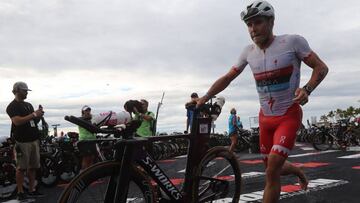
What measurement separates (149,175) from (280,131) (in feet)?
4.33

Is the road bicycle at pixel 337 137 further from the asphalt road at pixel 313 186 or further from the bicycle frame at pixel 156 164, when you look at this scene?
the bicycle frame at pixel 156 164

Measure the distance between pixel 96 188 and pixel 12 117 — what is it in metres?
4.77

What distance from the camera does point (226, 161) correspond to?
194 inches

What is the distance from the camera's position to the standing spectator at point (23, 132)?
7586 mm

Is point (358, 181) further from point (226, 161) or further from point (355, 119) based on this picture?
point (355, 119)

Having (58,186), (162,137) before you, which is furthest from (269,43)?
(58,186)

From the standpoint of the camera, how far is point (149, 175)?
3.83 meters

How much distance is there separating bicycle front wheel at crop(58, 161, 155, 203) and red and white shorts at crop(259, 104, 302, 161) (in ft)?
4.10

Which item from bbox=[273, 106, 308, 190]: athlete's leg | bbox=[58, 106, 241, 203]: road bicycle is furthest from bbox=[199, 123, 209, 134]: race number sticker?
bbox=[273, 106, 308, 190]: athlete's leg

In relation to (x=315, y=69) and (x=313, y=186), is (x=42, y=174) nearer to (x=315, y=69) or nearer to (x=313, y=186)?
(x=313, y=186)

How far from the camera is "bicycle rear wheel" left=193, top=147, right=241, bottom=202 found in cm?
445

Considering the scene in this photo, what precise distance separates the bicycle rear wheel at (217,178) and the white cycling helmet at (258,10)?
1.48 metres

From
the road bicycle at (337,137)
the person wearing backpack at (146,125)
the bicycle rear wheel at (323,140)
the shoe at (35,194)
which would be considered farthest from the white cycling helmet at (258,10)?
the bicycle rear wheel at (323,140)

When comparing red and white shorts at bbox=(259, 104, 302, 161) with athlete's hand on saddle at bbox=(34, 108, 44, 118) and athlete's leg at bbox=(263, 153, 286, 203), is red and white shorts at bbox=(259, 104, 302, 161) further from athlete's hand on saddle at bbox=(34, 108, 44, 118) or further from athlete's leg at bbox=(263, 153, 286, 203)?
athlete's hand on saddle at bbox=(34, 108, 44, 118)
